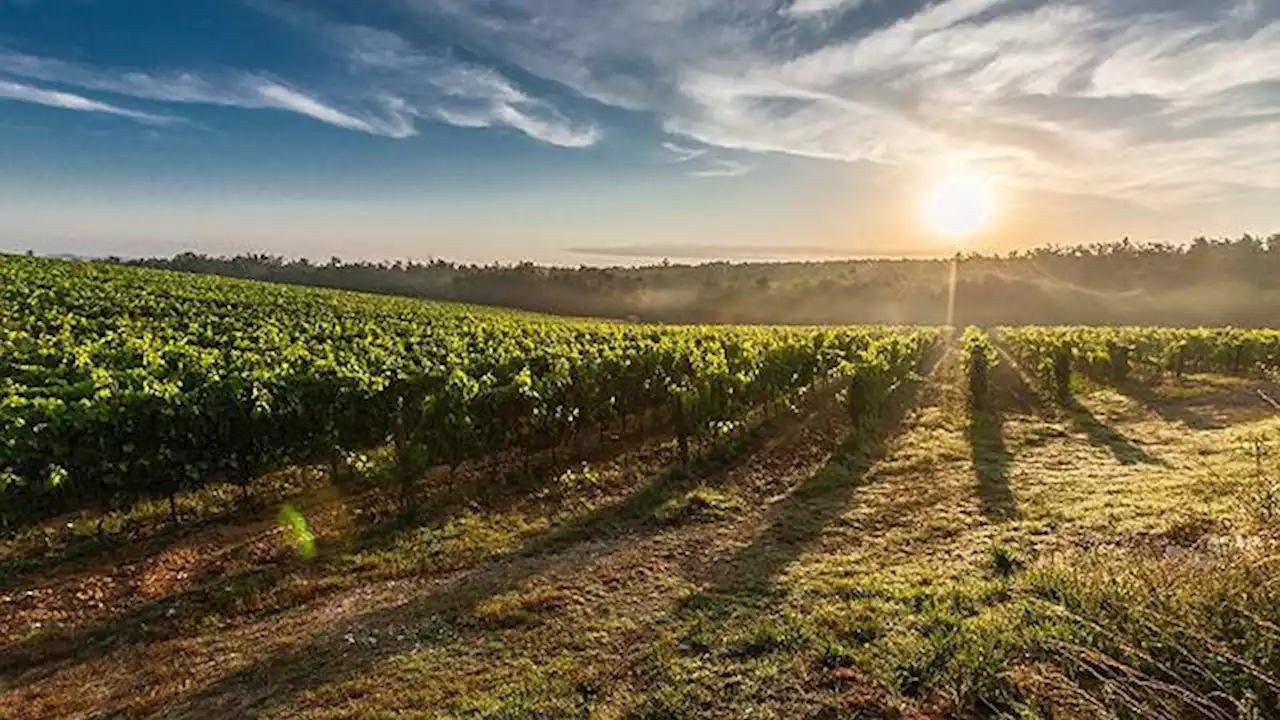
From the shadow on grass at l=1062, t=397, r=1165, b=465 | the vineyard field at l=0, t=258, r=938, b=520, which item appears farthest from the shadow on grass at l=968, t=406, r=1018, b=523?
the vineyard field at l=0, t=258, r=938, b=520

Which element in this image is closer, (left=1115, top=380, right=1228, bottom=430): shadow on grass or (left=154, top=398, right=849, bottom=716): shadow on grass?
(left=154, top=398, right=849, bottom=716): shadow on grass

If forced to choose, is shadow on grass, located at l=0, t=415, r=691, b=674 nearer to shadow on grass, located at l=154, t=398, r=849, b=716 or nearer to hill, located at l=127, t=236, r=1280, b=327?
shadow on grass, located at l=154, t=398, r=849, b=716

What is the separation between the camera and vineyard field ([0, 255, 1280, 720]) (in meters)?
5.45

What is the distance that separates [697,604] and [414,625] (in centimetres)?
283

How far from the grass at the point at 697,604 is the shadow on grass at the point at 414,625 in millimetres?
36

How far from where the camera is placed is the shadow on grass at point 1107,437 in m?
14.3

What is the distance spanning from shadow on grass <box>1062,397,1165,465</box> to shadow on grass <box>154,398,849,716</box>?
33.0 feet

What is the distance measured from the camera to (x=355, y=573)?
846 centimetres

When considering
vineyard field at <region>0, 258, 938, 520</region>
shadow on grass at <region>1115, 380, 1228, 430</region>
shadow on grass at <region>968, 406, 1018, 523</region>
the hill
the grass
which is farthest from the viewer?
the hill

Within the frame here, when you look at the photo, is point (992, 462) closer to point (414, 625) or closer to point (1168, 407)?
point (1168, 407)

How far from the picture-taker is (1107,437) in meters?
16.7

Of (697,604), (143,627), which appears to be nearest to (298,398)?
(143,627)

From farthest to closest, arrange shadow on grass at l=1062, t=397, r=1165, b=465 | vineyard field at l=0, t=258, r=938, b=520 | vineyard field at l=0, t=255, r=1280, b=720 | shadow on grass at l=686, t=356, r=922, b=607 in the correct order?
shadow on grass at l=1062, t=397, r=1165, b=465 < vineyard field at l=0, t=258, r=938, b=520 < shadow on grass at l=686, t=356, r=922, b=607 < vineyard field at l=0, t=255, r=1280, b=720

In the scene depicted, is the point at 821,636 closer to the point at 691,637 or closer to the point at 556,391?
the point at 691,637
